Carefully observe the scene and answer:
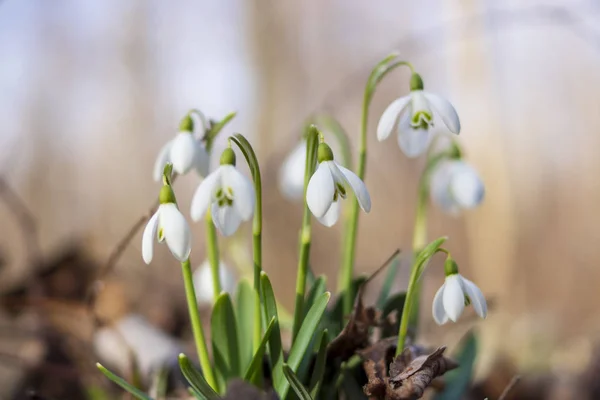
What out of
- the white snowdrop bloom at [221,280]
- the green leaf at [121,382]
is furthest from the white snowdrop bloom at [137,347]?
the green leaf at [121,382]

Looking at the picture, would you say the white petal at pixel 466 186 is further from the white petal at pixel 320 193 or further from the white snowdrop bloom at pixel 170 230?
the white snowdrop bloom at pixel 170 230

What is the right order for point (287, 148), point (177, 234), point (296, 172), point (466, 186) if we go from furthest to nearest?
1. point (287, 148)
2. point (296, 172)
3. point (466, 186)
4. point (177, 234)

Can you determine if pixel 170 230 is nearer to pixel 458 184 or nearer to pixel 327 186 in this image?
pixel 327 186

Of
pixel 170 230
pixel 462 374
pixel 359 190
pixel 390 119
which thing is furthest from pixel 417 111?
pixel 462 374

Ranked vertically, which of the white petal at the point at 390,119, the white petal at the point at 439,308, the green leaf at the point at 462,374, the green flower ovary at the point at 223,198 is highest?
the white petal at the point at 390,119

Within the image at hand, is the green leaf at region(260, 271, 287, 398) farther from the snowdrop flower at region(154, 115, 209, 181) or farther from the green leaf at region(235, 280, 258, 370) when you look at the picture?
the snowdrop flower at region(154, 115, 209, 181)

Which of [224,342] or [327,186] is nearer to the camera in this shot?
[327,186]

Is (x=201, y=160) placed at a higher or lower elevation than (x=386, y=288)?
higher
